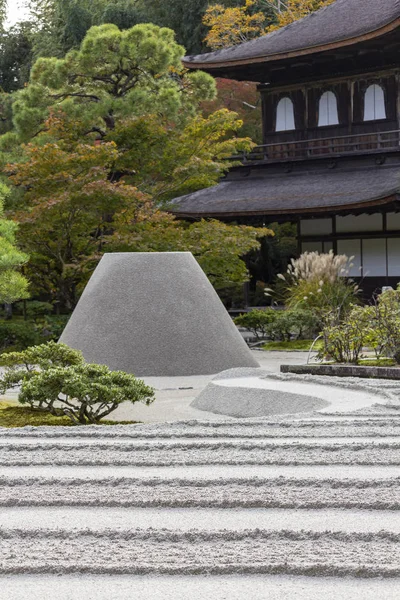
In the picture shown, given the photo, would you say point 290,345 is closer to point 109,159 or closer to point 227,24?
point 109,159

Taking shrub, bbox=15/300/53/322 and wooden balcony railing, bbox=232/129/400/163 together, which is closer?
shrub, bbox=15/300/53/322

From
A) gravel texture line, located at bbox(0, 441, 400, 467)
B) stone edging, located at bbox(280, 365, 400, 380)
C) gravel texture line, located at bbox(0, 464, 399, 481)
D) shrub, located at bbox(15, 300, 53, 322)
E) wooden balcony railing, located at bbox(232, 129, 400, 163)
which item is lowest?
gravel texture line, located at bbox(0, 464, 399, 481)

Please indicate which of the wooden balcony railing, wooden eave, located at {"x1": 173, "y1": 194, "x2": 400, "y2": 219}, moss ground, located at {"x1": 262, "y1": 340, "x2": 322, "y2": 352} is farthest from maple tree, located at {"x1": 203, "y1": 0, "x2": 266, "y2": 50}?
moss ground, located at {"x1": 262, "y1": 340, "x2": 322, "y2": 352}

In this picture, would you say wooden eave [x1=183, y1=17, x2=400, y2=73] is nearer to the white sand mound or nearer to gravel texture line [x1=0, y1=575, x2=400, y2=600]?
the white sand mound

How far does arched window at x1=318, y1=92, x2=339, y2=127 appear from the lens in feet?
83.8

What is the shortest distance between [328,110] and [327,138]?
109 cm

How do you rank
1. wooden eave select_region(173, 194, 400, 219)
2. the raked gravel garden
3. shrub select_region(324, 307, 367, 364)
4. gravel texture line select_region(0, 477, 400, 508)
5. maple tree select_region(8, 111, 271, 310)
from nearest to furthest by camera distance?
the raked gravel garden < gravel texture line select_region(0, 477, 400, 508) < shrub select_region(324, 307, 367, 364) < maple tree select_region(8, 111, 271, 310) < wooden eave select_region(173, 194, 400, 219)

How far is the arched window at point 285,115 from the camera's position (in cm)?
2633

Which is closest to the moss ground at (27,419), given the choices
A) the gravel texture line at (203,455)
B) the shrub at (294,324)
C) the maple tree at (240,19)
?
the gravel texture line at (203,455)

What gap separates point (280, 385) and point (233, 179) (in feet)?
55.4

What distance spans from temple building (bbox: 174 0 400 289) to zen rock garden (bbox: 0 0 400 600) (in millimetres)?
67

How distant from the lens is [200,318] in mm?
13172

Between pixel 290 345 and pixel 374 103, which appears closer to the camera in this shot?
pixel 290 345

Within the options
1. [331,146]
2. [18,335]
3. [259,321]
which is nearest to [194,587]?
[18,335]
